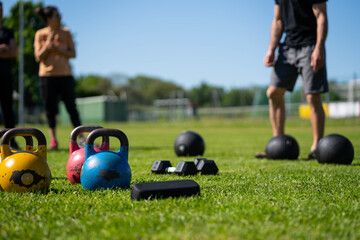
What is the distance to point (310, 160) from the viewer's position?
200 inches

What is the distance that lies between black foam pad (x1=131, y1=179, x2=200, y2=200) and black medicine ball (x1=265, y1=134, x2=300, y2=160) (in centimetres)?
293

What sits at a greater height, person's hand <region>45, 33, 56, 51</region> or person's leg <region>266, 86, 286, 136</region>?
person's hand <region>45, 33, 56, 51</region>

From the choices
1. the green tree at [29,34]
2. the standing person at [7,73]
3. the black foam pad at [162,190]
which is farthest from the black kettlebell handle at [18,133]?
the green tree at [29,34]

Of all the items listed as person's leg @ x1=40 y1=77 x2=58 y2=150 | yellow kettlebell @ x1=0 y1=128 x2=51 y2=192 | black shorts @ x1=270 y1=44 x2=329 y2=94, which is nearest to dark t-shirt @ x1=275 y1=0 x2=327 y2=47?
black shorts @ x1=270 y1=44 x2=329 y2=94

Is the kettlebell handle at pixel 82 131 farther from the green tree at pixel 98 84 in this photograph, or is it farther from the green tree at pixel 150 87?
the green tree at pixel 150 87

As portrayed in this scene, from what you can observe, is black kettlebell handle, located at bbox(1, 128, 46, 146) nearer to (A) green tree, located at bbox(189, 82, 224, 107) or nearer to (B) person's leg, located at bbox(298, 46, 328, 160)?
(B) person's leg, located at bbox(298, 46, 328, 160)

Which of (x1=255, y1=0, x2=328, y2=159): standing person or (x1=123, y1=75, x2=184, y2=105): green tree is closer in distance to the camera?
(x1=255, y1=0, x2=328, y2=159): standing person

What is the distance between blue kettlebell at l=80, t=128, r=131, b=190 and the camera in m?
2.61

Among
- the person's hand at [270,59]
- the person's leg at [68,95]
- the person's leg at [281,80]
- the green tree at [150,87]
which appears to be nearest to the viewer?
the person's leg at [281,80]

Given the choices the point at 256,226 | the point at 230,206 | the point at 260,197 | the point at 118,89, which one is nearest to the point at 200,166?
the point at 260,197

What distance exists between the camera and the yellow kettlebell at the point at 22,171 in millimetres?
2541

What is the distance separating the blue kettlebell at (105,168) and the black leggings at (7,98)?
157 inches

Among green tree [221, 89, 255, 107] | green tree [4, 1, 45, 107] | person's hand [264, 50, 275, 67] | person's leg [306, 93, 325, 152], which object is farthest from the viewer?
green tree [4, 1, 45, 107]

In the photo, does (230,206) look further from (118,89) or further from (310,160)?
(118,89)
